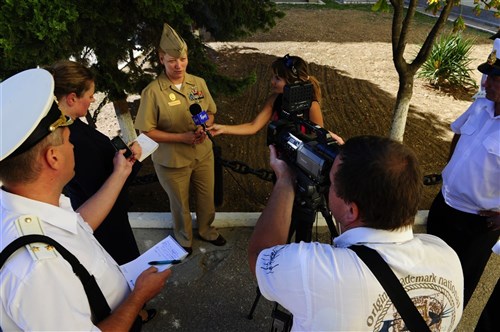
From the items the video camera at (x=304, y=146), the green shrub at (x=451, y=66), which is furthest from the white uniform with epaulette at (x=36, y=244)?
the green shrub at (x=451, y=66)

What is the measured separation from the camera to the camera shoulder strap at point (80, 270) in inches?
48.4

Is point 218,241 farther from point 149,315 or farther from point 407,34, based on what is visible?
point 407,34

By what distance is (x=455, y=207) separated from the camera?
2.81 metres

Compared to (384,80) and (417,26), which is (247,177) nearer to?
(384,80)

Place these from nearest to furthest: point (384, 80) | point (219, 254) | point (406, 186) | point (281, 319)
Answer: point (406, 186) → point (281, 319) → point (219, 254) → point (384, 80)

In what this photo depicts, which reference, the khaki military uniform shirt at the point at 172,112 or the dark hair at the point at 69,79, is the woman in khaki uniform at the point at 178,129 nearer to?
the khaki military uniform shirt at the point at 172,112

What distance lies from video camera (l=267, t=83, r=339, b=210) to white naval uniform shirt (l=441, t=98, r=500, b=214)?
1250 mm

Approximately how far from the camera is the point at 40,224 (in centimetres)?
136

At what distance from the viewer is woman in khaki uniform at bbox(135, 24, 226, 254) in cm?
310

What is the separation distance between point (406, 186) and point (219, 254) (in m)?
2.80

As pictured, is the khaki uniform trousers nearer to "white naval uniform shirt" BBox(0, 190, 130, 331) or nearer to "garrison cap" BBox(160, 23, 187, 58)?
"garrison cap" BBox(160, 23, 187, 58)

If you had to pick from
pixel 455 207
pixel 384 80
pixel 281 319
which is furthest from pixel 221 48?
pixel 281 319

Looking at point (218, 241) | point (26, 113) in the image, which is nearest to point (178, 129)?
point (218, 241)

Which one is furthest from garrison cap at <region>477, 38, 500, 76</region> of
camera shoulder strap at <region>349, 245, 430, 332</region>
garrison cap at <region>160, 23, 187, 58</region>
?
garrison cap at <region>160, 23, 187, 58</region>
